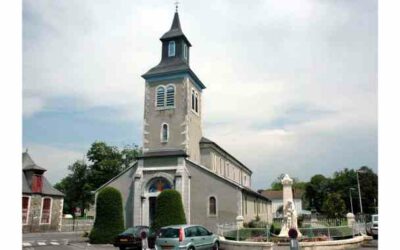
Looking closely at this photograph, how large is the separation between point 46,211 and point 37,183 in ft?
7.51

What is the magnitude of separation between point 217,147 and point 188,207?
7.50 metres

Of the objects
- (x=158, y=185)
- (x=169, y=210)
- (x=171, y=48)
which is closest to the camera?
(x=169, y=210)

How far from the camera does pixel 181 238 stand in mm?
11750

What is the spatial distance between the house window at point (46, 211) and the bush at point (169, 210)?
12674 mm

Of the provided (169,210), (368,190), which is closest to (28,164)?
(169,210)

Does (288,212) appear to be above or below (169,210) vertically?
above

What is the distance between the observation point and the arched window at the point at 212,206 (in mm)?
21745

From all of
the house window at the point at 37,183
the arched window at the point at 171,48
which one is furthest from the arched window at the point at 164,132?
the house window at the point at 37,183

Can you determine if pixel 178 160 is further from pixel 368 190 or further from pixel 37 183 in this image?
pixel 368 190

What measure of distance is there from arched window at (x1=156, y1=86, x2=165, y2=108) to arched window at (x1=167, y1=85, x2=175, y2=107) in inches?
14.2

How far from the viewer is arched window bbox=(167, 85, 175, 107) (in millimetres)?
25447
